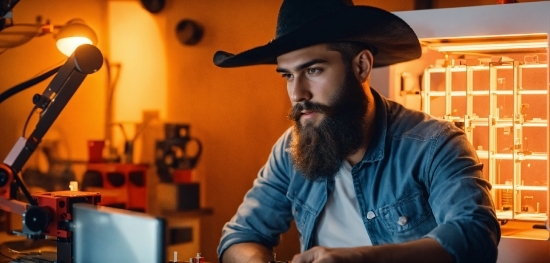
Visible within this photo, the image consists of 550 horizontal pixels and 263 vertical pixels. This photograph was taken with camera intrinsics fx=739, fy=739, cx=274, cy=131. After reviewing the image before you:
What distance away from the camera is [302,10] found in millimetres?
1771

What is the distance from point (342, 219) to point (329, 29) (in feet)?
1.62

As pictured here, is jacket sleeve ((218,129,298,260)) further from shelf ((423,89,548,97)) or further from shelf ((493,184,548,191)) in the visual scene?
shelf ((493,184,548,191))

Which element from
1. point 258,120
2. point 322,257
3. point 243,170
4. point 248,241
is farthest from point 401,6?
point 322,257

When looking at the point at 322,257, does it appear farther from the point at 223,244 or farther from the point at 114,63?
the point at 114,63

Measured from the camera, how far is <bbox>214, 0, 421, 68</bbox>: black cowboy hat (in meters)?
1.67

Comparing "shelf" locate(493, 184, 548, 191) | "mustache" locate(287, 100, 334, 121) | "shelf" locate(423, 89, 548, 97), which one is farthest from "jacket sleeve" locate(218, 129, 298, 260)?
"shelf" locate(493, 184, 548, 191)

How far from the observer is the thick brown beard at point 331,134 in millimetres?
1784

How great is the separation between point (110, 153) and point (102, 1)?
2.19 feet

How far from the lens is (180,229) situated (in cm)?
328

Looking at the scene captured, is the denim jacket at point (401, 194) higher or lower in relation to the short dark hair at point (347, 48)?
lower

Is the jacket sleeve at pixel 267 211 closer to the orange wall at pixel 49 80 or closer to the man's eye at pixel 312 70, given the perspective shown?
the man's eye at pixel 312 70

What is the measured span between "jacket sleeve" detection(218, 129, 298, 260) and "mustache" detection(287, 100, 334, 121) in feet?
0.74

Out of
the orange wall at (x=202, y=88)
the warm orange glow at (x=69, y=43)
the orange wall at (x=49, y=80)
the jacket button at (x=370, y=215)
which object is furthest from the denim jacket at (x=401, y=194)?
the orange wall at (x=49, y=80)

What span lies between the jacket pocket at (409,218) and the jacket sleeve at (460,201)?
58mm
